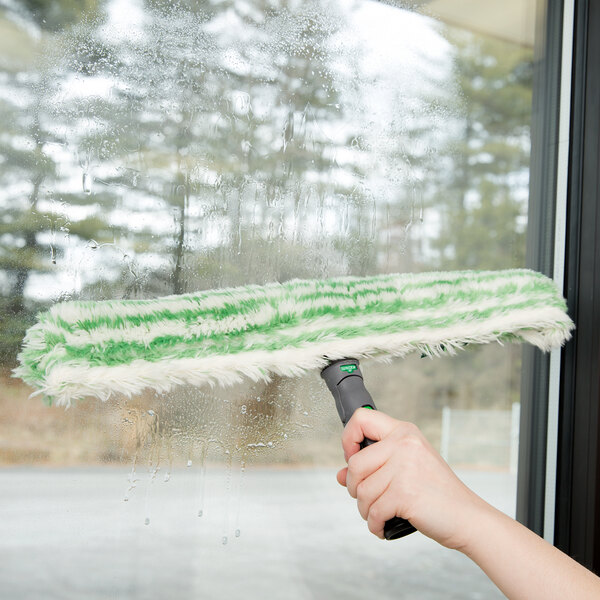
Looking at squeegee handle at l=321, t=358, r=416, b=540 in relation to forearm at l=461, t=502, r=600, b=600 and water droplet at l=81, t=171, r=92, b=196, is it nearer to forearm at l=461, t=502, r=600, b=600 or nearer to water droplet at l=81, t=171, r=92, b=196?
forearm at l=461, t=502, r=600, b=600

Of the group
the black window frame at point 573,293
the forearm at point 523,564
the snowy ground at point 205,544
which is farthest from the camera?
the black window frame at point 573,293

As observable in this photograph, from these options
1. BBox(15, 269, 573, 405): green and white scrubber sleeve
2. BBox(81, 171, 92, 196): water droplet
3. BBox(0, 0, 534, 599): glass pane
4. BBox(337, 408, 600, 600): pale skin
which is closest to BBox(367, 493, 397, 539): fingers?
BBox(337, 408, 600, 600): pale skin

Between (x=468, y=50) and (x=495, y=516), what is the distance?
26.6 inches

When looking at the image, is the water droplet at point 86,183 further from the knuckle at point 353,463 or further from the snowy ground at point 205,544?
the knuckle at point 353,463

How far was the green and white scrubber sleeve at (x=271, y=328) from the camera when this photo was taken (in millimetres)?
465

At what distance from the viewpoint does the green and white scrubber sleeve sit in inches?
18.3

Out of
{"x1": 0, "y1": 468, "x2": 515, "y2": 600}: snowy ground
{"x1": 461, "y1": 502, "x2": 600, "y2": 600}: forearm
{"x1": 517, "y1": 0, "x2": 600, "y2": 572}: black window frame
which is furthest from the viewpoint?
{"x1": 517, "y1": 0, "x2": 600, "y2": 572}: black window frame

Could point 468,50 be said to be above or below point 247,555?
above

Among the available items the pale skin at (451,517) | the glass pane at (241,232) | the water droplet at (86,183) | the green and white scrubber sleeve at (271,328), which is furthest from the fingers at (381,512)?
the water droplet at (86,183)

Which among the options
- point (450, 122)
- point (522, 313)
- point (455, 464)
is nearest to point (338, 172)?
point (450, 122)

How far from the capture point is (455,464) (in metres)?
0.85

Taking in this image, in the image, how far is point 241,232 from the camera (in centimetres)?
73

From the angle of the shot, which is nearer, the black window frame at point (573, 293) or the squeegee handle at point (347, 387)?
the squeegee handle at point (347, 387)

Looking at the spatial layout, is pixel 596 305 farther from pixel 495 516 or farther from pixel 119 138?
pixel 119 138
